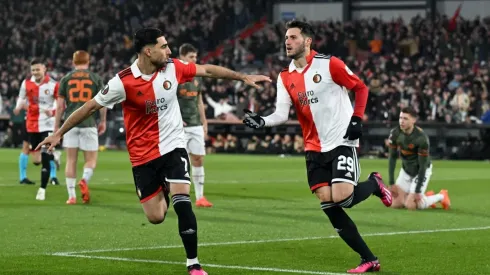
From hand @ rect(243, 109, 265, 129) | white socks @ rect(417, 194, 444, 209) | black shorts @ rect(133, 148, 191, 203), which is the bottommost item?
white socks @ rect(417, 194, 444, 209)

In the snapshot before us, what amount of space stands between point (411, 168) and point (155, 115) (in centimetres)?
838

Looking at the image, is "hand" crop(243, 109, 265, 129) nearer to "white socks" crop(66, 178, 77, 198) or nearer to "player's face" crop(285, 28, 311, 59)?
"player's face" crop(285, 28, 311, 59)

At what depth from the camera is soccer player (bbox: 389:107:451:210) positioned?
17516 mm

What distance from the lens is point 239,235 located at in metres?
13.4

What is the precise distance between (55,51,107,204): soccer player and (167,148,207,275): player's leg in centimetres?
704

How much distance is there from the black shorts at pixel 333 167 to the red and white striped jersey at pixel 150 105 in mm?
1262

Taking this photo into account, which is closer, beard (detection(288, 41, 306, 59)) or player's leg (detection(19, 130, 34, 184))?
beard (detection(288, 41, 306, 59))

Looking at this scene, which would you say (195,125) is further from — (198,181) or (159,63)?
(159,63)

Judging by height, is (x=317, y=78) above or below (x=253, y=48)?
below

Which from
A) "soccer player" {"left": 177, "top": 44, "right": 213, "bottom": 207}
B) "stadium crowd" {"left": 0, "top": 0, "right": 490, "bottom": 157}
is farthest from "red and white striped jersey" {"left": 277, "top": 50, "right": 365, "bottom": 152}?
"stadium crowd" {"left": 0, "top": 0, "right": 490, "bottom": 157}

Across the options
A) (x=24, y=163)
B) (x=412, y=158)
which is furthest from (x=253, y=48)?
(x=412, y=158)

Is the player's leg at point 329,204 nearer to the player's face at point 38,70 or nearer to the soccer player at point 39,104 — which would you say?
the player's face at point 38,70

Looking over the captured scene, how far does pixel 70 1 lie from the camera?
56.7m

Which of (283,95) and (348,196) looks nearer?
(348,196)
